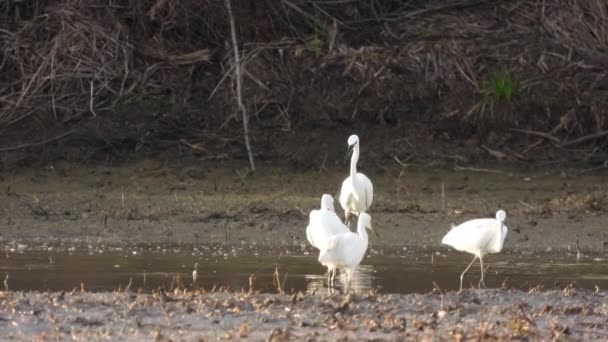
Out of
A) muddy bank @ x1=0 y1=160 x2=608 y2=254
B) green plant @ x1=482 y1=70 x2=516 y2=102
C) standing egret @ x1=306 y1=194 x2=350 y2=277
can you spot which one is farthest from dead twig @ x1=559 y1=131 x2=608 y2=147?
standing egret @ x1=306 y1=194 x2=350 y2=277

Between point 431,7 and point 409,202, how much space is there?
386cm

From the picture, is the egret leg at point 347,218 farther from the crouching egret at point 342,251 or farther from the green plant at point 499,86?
the crouching egret at point 342,251

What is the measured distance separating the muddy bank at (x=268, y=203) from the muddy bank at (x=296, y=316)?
378 centimetres

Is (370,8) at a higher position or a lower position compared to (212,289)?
higher

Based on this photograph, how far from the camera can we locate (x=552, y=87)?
604 inches

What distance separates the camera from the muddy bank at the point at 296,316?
7301 mm

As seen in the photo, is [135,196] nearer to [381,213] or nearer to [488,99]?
[381,213]

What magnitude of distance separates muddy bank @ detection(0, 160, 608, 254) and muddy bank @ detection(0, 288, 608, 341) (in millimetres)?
3783

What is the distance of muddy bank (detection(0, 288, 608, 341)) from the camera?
Result: 7301mm

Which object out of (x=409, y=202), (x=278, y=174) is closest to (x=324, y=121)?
(x=278, y=174)

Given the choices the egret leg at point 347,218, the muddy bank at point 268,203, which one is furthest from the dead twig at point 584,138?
the egret leg at point 347,218

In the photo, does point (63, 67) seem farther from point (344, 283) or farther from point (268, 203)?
point (344, 283)

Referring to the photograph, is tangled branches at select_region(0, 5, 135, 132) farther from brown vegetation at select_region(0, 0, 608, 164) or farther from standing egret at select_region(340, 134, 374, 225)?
standing egret at select_region(340, 134, 374, 225)

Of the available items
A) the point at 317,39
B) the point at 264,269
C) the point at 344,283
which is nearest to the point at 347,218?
the point at 264,269
